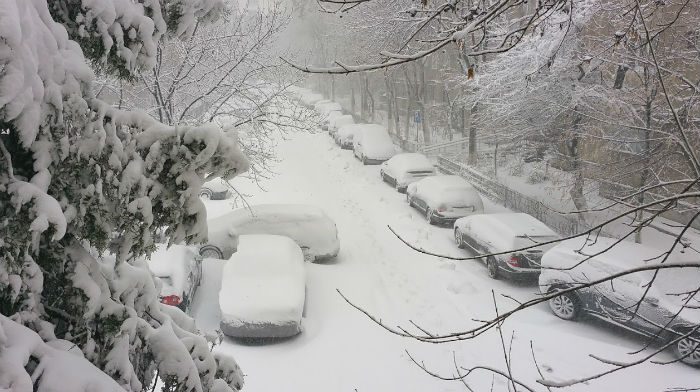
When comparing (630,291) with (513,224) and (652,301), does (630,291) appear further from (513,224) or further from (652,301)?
(513,224)

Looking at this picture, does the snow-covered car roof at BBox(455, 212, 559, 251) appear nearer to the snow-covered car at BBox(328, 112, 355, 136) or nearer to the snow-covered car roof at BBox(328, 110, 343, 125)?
the snow-covered car at BBox(328, 112, 355, 136)

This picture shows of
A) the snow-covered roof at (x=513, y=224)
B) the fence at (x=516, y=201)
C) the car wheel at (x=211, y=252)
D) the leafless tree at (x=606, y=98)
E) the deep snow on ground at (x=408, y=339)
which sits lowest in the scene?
the fence at (x=516, y=201)

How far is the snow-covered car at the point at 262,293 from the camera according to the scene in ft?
28.0

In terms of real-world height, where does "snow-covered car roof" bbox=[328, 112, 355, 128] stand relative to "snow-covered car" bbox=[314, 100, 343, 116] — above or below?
below

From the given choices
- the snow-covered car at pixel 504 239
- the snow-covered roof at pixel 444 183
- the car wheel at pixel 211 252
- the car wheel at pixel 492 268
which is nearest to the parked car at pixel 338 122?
the snow-covered roof at pixel 444 183

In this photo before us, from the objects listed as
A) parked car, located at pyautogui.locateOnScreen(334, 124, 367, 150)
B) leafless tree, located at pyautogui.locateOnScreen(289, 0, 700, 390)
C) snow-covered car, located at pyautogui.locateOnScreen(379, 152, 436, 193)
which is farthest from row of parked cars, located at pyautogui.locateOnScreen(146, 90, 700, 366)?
parked car, located at pyautogui.locateOnScreen(334, 124, 367, 150)

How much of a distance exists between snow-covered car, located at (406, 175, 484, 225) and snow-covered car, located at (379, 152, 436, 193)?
303 cm

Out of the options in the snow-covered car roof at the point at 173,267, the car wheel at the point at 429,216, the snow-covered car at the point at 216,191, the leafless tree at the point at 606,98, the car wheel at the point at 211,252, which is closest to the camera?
the snow-covered car roof at the point at 173,267

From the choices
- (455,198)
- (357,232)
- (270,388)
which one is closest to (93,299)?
(270,388)

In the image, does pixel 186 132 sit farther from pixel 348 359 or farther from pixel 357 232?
pixel 357 232

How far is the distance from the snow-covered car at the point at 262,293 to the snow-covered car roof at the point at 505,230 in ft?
16.4

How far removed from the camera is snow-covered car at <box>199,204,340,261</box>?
12539 mm

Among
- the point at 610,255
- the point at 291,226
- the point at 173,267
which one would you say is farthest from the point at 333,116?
the point at 610,255

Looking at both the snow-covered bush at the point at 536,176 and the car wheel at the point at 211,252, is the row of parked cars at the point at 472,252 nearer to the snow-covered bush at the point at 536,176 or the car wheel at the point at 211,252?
the car wheel at the point at 211,252
